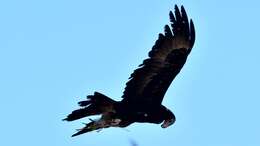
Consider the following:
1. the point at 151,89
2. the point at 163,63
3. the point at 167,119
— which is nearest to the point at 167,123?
the point at 167,119

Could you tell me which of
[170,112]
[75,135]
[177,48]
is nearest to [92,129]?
[75,135]

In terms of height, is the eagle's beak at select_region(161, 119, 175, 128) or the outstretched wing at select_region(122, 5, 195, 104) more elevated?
the outstretched wing at select_region(122, 5, 195, 104)

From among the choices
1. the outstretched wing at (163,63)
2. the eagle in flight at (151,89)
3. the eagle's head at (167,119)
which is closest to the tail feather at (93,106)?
the eagle in flight at (151,89)

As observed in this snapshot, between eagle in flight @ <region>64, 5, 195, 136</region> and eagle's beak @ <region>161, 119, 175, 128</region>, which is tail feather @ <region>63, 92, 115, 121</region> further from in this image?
eagle's beak @ <region>161, 119, 175, 128</region>

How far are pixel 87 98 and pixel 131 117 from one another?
2.68 feet

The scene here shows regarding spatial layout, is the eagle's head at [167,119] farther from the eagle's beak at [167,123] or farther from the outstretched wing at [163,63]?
the outstretched wing at [163,63]

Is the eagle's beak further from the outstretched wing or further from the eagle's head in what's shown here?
the outstretched wing

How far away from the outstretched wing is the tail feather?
1.45 ft

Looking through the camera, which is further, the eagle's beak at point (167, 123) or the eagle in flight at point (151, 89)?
the eagle's beak at point (167, 123)

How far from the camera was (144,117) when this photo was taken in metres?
7.81

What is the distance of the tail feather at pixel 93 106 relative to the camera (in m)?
7.30

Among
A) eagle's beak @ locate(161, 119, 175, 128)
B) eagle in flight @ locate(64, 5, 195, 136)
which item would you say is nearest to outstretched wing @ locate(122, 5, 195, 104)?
eagle in flight @ locate(64, 5, 195, 136)

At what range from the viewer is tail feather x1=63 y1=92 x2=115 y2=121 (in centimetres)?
730

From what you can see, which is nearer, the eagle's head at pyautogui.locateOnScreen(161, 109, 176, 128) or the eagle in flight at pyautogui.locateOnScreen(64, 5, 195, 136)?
the eagle in flight at pyautogui.locateOnScreen(64, 5, 195, 136)
